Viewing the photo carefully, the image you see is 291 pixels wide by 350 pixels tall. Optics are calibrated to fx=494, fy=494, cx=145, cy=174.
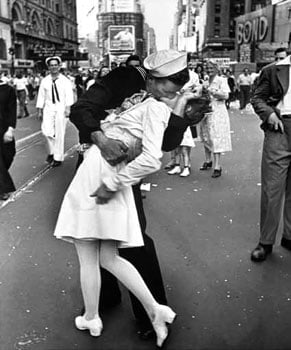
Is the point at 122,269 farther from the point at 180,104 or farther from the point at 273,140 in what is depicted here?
the point at 273,140

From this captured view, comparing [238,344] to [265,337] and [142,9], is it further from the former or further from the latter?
[142,9]

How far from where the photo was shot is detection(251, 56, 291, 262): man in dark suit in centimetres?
417

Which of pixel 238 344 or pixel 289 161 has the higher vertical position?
pixel 289 161

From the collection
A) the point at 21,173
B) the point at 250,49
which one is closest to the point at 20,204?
the point at 21,173

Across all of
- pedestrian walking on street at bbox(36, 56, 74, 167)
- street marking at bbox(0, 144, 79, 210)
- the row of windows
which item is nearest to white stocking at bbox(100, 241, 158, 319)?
street marking at bbox(0, 144, 79, 210)

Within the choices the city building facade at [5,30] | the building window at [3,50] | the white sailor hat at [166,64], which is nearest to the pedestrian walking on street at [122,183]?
the white sailor hat at [166,64]

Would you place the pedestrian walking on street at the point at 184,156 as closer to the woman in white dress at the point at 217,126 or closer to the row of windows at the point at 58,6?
the woman in white dress at the point at 217,126

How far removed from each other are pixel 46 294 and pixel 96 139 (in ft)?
4.98

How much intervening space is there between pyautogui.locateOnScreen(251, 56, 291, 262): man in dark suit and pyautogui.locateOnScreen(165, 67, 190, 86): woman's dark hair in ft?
5.15

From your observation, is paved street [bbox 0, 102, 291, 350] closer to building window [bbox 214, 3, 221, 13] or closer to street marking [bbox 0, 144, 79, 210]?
street marking [bbox 0, 144, 79, 210]

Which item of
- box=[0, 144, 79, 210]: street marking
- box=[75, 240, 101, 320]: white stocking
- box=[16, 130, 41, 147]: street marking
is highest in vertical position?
box=[75, 240, 101, 320]: white stocking

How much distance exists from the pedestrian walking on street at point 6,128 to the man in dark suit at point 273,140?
336cm

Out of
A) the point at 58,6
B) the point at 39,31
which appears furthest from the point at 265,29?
the point at 58,6

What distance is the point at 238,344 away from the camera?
305 centimetres
